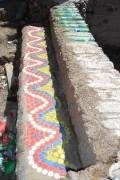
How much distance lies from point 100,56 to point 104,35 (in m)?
4.14

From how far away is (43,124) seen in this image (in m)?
4.29

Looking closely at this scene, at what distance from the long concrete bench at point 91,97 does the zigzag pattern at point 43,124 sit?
0.64ft

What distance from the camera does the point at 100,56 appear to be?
526cm

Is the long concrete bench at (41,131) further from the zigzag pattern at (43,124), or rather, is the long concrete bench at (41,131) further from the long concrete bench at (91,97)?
the long concrete bench at (91,97)

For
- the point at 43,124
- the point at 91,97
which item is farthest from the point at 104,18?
the point at 91,97

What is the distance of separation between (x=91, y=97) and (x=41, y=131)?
2.14 ft

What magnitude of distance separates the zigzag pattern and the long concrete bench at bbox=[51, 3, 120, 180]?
194 mm

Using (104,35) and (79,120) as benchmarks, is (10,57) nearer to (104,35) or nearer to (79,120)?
(104,35)

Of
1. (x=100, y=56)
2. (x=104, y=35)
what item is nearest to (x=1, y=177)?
(x=100, y=56)

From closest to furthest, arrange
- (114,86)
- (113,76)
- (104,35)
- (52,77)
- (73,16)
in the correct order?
(114,86), (113,76), (52,77), (73,16), (104,35)

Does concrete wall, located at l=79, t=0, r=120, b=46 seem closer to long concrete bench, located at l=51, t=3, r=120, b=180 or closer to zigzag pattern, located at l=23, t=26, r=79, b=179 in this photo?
long concrete bench, located at l=51, t=3, r=120, b=180

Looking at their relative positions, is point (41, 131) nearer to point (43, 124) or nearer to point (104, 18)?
point (43, 124)

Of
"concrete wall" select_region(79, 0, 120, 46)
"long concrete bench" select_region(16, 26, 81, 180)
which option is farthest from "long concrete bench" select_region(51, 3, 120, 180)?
"concrete wall" select_region(79, 0, 120, 46)

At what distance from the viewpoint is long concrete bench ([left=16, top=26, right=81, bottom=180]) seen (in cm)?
357
